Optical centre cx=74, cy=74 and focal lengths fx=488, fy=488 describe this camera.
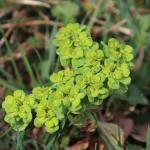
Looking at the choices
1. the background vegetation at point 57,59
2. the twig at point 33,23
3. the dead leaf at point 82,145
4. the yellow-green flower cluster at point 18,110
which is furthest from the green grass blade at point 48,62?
the yellow-green flower cluster at point 18,110

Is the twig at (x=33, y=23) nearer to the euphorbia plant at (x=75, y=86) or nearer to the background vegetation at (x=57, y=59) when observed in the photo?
the background vegetation at (x=57, y=59)

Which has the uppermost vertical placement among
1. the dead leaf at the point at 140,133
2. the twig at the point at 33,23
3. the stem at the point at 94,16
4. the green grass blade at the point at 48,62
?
the stem at the point at 94,16

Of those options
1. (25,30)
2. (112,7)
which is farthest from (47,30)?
(112,7)

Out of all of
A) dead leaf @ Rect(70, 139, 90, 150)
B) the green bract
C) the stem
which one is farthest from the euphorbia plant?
the stem

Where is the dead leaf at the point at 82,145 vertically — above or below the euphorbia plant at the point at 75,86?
below

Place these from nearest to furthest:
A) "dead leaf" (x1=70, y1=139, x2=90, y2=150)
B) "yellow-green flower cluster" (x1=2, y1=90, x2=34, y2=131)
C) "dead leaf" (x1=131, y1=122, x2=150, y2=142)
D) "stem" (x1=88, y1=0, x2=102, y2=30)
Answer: "yellow-green flower cluster" (x1=2, y1=90, x2=34, y2=131) → "dead leaf" (x1=70, y1=139, x2=90, y2=150) → "dead leaf" (x1=131, y1=122, x2=150, y2=142) → "stem" (x1=88, y1=0, x2=102, y2=30)

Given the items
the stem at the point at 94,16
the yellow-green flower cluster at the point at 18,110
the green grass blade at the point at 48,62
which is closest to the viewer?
the yellow-green flower cluster at the point at 18,110

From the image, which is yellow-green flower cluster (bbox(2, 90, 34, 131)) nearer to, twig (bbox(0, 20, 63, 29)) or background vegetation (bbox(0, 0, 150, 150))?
background vegetation (bbox(0, 0, 150, 150))

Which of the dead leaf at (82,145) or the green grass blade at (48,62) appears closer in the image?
the dead leaf at (82,145)

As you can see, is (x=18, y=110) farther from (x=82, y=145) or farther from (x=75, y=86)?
(x=82, y=145)
